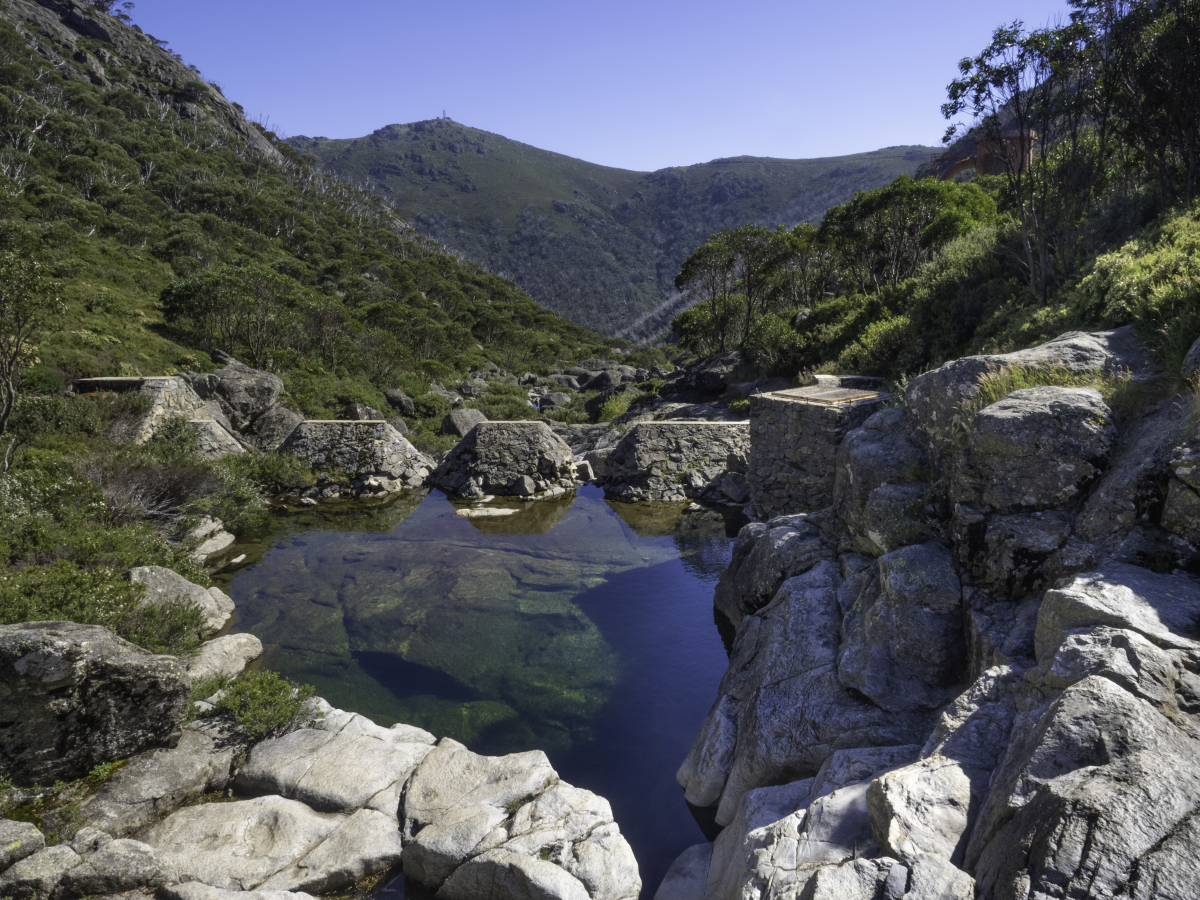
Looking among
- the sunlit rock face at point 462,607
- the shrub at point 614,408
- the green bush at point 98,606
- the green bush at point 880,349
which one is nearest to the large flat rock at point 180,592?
the green bush at point 98,606

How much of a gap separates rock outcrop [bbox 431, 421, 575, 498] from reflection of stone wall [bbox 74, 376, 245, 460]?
7.00 metres

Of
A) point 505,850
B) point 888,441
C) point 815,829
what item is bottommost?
point 505,850

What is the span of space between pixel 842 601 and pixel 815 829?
3.91m

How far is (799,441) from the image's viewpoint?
48.3ft

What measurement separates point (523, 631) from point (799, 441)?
8.06 metres

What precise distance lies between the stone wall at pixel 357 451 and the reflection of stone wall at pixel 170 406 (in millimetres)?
2073

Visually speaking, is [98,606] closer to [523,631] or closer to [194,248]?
[523,631]

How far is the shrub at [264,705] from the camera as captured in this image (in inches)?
301

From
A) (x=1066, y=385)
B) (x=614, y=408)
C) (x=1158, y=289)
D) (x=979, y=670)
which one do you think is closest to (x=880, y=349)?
(x=1158, y=289)

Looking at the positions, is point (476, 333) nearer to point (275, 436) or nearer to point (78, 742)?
point (275, 436)

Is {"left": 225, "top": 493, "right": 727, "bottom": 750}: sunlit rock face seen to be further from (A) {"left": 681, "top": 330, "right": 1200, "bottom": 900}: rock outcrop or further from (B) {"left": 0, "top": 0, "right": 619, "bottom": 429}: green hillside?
(B) {"left": 0, "top": 0, "right": 619, "bottom": 429}: green hillside

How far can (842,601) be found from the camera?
7.70m

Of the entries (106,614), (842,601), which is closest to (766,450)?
(842,601)

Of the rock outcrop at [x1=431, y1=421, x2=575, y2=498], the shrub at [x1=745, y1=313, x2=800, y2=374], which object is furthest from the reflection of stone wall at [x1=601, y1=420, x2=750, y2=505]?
the shrub at [x1=745, y1=313, x2=800, y2=374]
